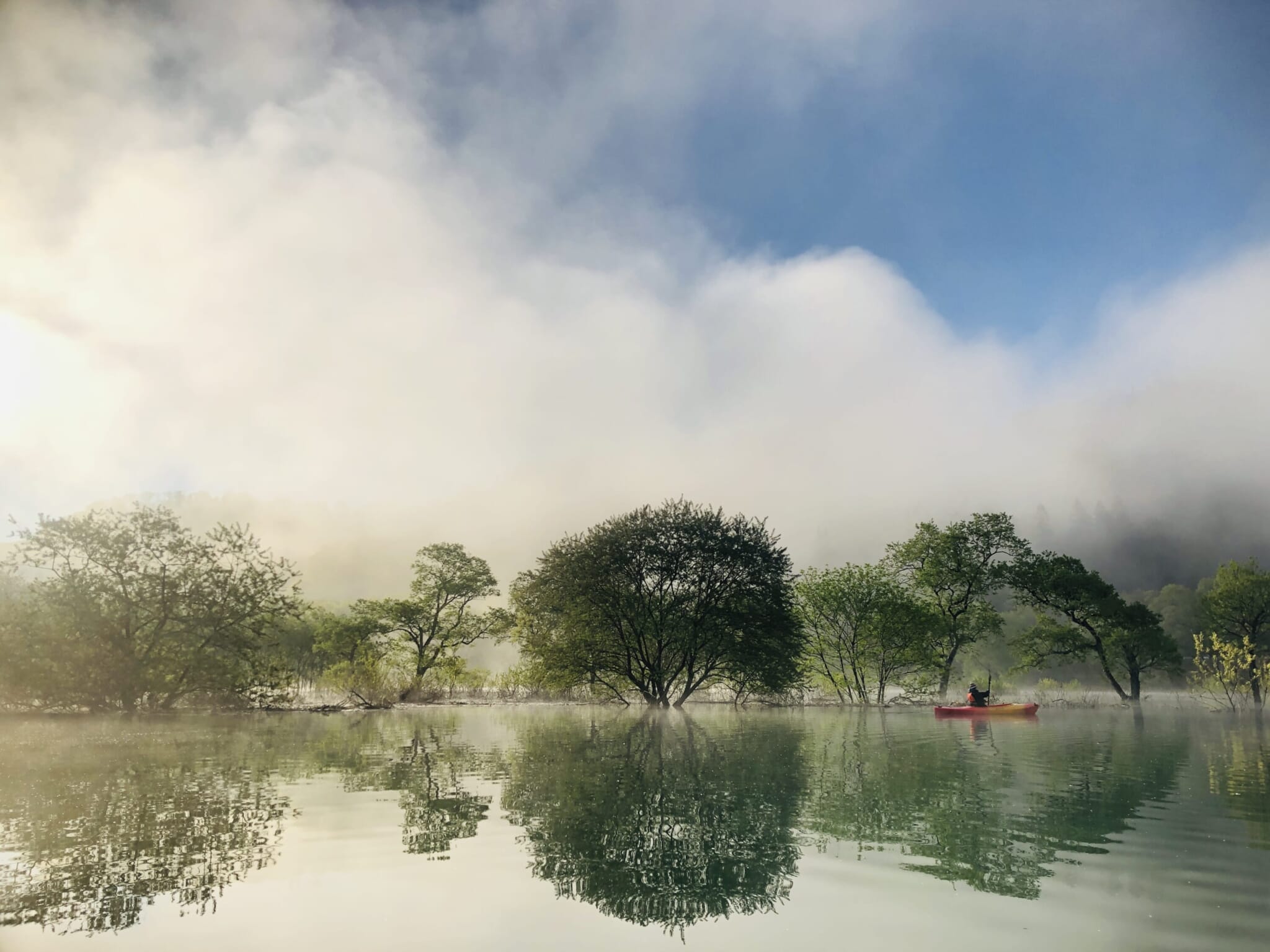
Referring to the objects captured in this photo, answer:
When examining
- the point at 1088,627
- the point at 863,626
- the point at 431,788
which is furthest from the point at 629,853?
the point at 1088,627

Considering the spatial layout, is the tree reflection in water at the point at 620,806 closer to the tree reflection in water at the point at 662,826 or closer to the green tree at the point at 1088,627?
the tree reflection in water at the point at 662,826

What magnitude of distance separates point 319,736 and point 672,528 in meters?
27.9

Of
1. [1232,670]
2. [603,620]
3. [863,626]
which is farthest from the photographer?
[863,626]

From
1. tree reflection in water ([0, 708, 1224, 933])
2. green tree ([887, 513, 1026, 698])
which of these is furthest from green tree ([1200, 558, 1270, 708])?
tree reflection in water ([0, 708, 1224, 933])

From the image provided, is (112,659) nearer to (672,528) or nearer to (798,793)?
(672,528)

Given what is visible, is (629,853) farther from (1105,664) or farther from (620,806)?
(1105,664)

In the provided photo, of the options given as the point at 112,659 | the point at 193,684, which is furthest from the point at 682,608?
the point at 112,659

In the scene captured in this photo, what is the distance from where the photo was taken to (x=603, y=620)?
49156 mm

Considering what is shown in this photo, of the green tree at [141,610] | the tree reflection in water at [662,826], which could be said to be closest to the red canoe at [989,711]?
the tree reflection in water at [662,826]

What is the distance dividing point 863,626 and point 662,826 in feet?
179

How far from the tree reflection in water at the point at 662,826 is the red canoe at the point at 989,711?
84.0 ft

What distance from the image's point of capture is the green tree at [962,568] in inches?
2544

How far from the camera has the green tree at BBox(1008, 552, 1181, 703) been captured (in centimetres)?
5775

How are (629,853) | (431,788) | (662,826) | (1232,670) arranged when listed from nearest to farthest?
(629,853)
(662,826)
(431,788)
(1232,670)
